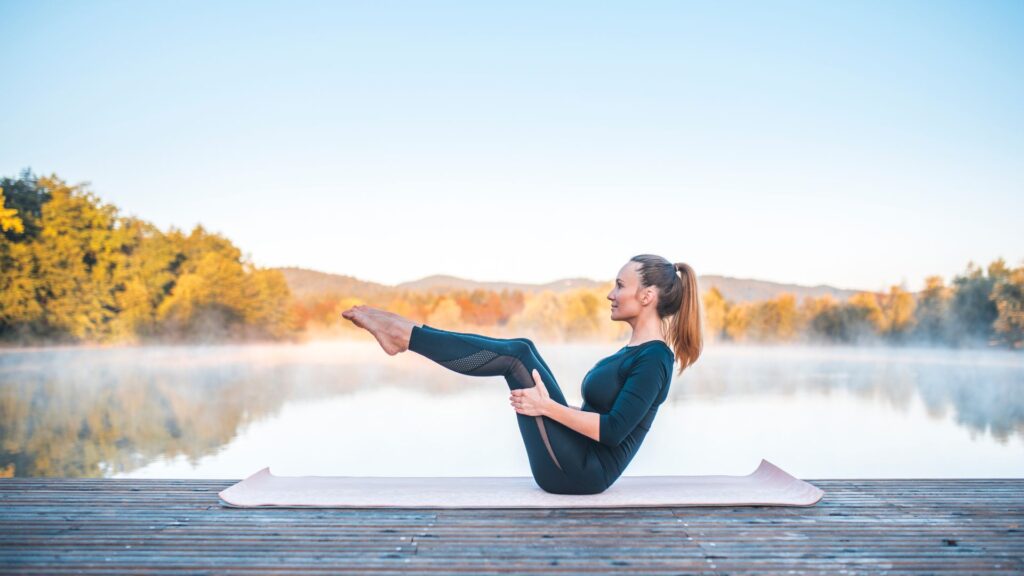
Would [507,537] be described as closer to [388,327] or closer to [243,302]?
[388,327]

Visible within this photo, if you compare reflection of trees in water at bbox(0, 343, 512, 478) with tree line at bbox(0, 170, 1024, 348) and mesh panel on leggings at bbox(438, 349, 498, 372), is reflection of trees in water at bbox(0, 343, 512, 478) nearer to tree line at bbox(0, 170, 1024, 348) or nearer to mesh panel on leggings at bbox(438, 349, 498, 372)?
tree line at bbox(0, 170, 1024, 348)

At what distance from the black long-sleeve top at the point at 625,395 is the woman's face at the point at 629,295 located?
14 centimetres

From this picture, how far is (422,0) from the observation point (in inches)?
543

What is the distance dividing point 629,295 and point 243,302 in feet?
52.8

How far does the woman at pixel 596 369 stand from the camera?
2605mm

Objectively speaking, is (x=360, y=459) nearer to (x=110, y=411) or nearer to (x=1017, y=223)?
(x=110, y=411)

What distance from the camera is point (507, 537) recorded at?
7.90ft

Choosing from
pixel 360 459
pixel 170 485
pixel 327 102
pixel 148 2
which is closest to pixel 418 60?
pixel 327 102

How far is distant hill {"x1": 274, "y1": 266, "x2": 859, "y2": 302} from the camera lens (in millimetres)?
16281

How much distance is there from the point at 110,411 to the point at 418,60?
805 cm

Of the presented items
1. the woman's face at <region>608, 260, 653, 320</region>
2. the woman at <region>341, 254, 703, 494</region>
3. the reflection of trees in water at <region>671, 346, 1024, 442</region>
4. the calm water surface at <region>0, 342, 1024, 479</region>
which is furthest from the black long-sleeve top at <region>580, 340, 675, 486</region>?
the reflection of trees in water at <region>671, 346, 1024, 442</region>

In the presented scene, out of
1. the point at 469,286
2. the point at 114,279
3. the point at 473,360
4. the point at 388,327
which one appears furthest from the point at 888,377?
the point at 114,279

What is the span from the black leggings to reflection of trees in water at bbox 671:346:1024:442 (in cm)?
699

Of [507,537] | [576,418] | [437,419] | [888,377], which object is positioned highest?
[576,418]
